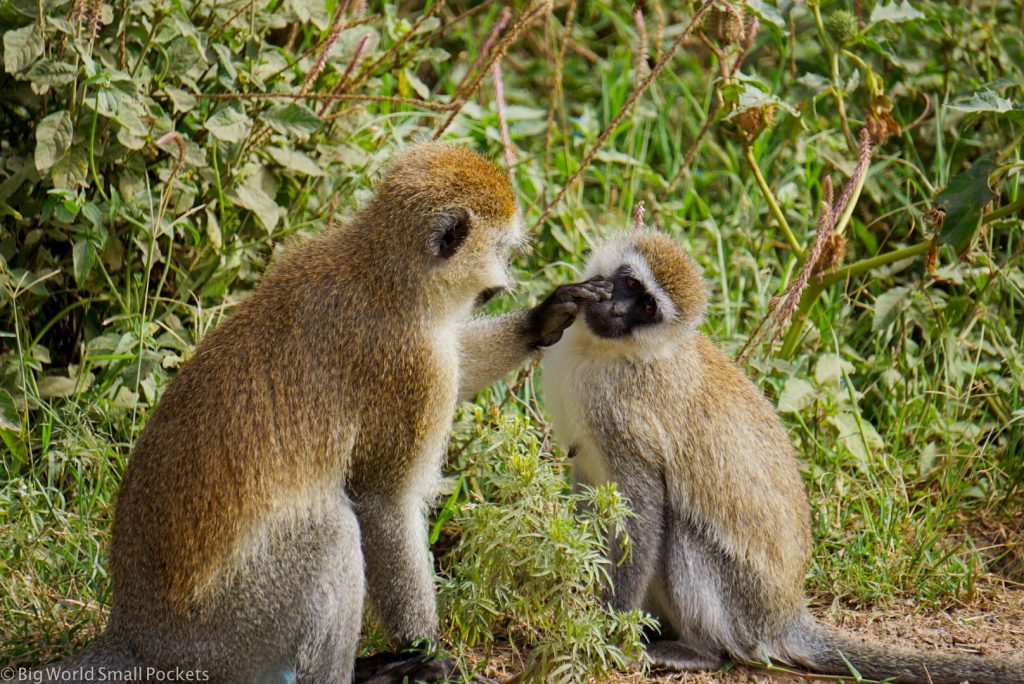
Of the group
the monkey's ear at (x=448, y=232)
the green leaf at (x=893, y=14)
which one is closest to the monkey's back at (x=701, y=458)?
the monkey's ear at (x=448, y=232)

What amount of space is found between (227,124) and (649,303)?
2.15 metres

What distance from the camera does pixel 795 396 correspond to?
20.6 feet

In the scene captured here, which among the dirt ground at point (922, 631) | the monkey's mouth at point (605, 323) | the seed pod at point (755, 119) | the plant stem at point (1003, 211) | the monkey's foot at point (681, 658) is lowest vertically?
the dirt ground at point (922, 631)

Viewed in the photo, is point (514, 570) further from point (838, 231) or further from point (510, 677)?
point (838, 231)

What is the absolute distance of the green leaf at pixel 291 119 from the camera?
6031 mm

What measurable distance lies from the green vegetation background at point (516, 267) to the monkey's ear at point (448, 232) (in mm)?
697

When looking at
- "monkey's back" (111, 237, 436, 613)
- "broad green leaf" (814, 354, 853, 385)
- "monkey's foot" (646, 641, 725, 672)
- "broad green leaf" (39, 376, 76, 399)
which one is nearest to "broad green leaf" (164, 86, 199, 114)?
Answer: "broad green leaf" (39, 376, 76, 399)

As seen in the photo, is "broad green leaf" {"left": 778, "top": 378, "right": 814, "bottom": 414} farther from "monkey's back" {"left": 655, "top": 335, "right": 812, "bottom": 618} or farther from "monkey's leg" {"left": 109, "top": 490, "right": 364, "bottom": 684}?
"monkey's leg" {"left": 109, "top": 490, "right": 364, "bottom": 684}

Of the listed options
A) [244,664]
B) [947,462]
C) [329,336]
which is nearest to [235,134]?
[329,336]

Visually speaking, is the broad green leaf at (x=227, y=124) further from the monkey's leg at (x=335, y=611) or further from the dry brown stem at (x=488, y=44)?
the monkey's leg at (x=335, y=611)

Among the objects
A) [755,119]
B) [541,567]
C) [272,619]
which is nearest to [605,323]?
[541,567]

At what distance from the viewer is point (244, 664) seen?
14.3 feet

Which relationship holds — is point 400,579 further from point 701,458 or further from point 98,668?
point 701,458

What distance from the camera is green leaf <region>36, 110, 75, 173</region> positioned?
541 centimetres
